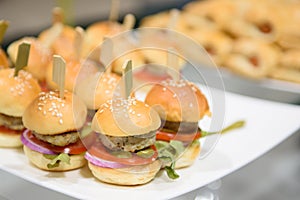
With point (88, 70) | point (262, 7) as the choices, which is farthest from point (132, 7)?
point (88, 70)

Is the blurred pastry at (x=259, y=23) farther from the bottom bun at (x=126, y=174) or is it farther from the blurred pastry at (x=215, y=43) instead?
the bottom bun at (x=126, y=174)

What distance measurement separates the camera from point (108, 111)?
74.7 inches

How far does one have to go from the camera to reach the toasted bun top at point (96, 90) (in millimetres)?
2143

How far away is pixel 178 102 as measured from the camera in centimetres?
207

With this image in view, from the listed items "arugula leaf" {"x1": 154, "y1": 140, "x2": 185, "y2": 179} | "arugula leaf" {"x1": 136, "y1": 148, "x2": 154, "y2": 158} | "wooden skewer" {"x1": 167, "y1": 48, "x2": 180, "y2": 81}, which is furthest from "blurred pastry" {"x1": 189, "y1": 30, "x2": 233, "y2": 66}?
"arugula leaf" {"x1": 136, "y1": 148, "x2": 154, "y2": 158}

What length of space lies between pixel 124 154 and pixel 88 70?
0.57 metres

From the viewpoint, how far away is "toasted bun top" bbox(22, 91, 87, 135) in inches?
74.8

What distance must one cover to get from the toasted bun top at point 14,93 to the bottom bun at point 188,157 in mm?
635

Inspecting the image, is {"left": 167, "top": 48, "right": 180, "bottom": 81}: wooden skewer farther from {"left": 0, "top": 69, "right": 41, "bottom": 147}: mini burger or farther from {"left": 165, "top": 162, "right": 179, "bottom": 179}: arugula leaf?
{"left": 0, "top": 69, "right": 41, "bottom": 147}: mini burger

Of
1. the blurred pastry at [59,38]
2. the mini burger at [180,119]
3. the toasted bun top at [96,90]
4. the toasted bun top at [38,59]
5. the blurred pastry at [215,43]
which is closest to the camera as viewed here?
the mini burger at [180,119]

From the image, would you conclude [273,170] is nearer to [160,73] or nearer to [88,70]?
[160,73]

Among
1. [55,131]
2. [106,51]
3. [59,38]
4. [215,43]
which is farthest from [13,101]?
[215,43]

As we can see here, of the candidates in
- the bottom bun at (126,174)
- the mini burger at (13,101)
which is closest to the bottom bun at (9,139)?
the mini burger at (13,101)

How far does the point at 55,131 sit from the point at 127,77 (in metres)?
0.33
